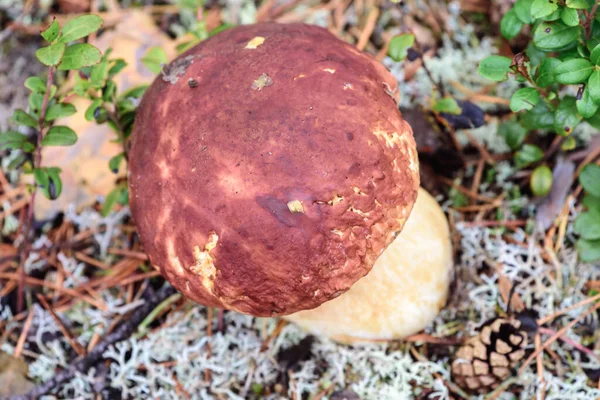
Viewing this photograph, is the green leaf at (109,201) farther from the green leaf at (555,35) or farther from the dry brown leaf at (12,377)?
the green leaf at (555,35)

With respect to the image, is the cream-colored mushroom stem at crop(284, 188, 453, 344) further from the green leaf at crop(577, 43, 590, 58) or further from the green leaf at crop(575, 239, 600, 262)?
the green leaf at crop(577, 43, 590, 58)

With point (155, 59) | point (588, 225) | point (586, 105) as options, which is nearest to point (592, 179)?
point (588, 225)

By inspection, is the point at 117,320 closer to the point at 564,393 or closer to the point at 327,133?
the point at 327,133

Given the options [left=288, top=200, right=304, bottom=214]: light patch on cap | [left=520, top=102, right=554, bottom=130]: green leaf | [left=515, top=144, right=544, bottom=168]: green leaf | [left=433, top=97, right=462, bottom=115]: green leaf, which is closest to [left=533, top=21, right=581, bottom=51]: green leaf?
[left=520, top=102, right=554, bottom=130]: green leaf

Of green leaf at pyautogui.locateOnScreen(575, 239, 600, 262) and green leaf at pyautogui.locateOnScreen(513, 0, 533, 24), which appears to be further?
green leaf at pyautogui.locateOnScreen(575, 239, 600, 262)

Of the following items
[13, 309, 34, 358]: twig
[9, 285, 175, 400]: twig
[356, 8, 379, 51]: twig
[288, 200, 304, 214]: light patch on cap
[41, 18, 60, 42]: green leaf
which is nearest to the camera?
[288, 200, 304, 214]: light patch on cap

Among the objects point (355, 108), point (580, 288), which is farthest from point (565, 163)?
point (355, 108)

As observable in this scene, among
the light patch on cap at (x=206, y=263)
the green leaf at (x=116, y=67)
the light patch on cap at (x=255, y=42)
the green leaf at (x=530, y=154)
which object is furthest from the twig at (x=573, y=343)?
the green leaf at (x=116, y=67)
